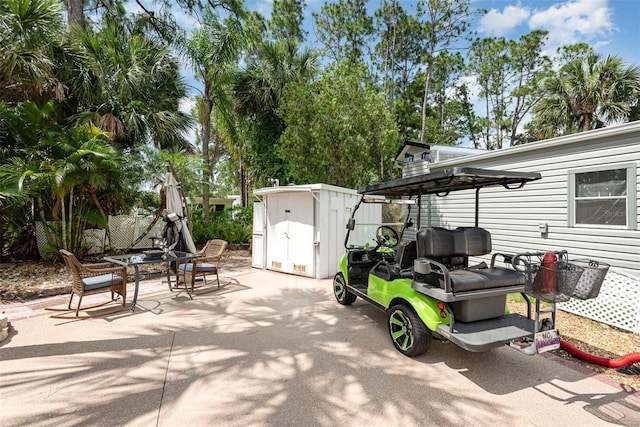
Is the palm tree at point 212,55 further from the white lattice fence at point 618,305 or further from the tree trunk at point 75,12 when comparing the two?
the white lattice fence at point 618,305

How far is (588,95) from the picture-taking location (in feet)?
39.1

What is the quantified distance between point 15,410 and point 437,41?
67.6 ft

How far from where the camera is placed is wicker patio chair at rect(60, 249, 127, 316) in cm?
428

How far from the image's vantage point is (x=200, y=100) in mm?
12023

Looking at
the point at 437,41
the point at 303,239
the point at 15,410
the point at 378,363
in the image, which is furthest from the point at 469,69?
the point at 15,410

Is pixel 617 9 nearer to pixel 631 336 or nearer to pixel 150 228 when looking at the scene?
pixel 631 336

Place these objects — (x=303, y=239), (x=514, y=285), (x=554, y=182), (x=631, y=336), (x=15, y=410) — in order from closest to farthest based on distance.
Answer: (x=15, y=410) → (x=514, y=285) → (x=631, y=336) → (x=554, y=182) → (x=303, y=239)

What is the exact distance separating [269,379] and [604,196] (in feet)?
19.5

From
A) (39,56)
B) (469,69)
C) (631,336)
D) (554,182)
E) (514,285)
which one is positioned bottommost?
(631,336)

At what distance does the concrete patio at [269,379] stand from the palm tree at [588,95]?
1298 centimetres

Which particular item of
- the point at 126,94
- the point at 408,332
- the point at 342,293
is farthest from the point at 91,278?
the point at 126,94

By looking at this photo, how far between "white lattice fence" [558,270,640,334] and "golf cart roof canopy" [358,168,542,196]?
230cm

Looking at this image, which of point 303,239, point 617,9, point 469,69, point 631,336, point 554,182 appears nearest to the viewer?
point 631,336

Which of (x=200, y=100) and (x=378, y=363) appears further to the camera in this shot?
(x=200, y=100)
